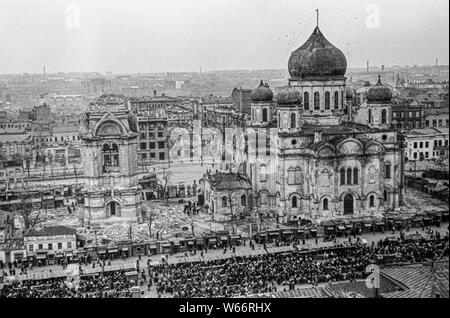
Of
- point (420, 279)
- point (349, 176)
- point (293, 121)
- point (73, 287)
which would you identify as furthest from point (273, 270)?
point (293, 121)

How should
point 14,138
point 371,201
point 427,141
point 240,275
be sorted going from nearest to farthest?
point 240,275 < point 371,201 < point 427,141 < point 14,138

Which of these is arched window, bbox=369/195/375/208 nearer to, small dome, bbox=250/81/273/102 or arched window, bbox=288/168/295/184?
arched window, bbox=288/168/295/184

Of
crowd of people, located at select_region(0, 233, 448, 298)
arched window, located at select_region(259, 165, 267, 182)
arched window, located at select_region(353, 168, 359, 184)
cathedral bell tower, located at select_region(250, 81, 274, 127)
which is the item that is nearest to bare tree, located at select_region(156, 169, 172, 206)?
arched window, located at select_region(259, 165, 267, 182)

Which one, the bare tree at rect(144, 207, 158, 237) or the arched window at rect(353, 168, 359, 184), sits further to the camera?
the arched window at rect(353, 168, 359, 184)

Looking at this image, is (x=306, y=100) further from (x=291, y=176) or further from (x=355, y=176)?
(x=355, y=176)

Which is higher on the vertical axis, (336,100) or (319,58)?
(319,58)
